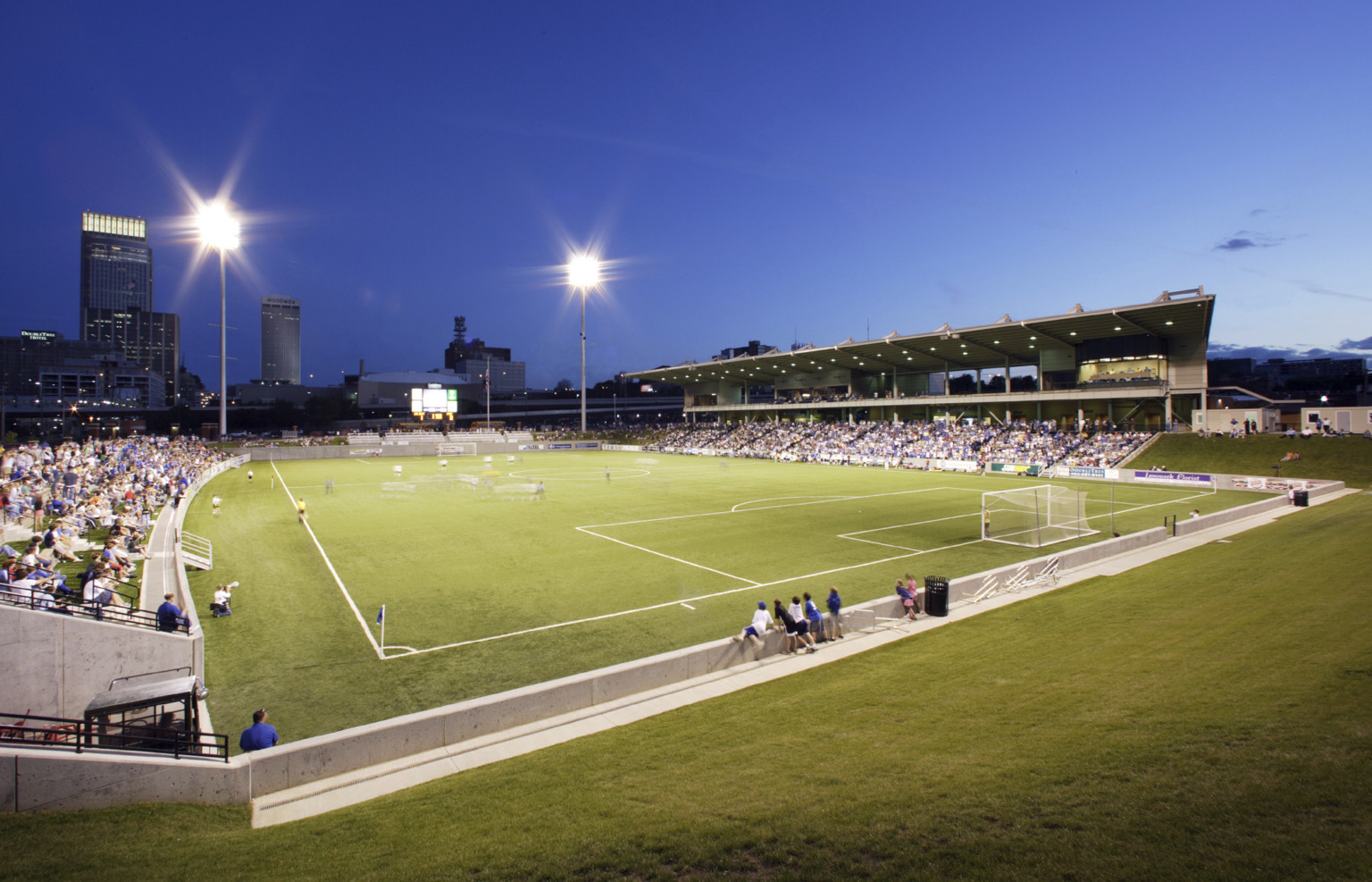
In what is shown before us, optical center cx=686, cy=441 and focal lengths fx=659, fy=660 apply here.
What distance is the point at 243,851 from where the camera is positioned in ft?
21.8

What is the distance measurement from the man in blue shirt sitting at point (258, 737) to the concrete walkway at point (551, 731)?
86 centimetres

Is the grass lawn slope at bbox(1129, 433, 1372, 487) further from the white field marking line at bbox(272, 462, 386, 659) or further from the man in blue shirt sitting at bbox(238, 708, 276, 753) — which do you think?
the man in blue shirt sitting at bbox(238, 708, 276, 753)

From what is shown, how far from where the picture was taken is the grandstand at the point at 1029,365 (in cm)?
5088

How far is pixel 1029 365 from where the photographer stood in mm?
63688

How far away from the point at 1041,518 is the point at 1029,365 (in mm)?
43171

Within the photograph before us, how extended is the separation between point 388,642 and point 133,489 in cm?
2309

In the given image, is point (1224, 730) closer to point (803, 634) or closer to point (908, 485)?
point (803, 634)

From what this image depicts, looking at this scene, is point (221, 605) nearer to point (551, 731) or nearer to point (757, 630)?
point (551, 731)

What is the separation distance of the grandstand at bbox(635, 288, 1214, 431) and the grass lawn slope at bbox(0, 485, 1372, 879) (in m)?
45.4

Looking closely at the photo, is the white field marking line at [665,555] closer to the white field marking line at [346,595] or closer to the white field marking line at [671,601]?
the white field marking line at [671,601]

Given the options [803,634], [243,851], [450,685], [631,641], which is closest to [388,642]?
[450,685]

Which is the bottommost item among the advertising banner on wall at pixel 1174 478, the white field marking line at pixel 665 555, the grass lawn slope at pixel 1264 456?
the white field marking line at pixel 665 555

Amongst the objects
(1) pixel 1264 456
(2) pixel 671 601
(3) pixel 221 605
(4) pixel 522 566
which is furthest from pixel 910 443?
(3) pixel 221 605

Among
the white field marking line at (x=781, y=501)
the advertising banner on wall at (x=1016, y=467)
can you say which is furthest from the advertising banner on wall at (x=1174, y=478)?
the white field marking line at (x=781, y=501)
